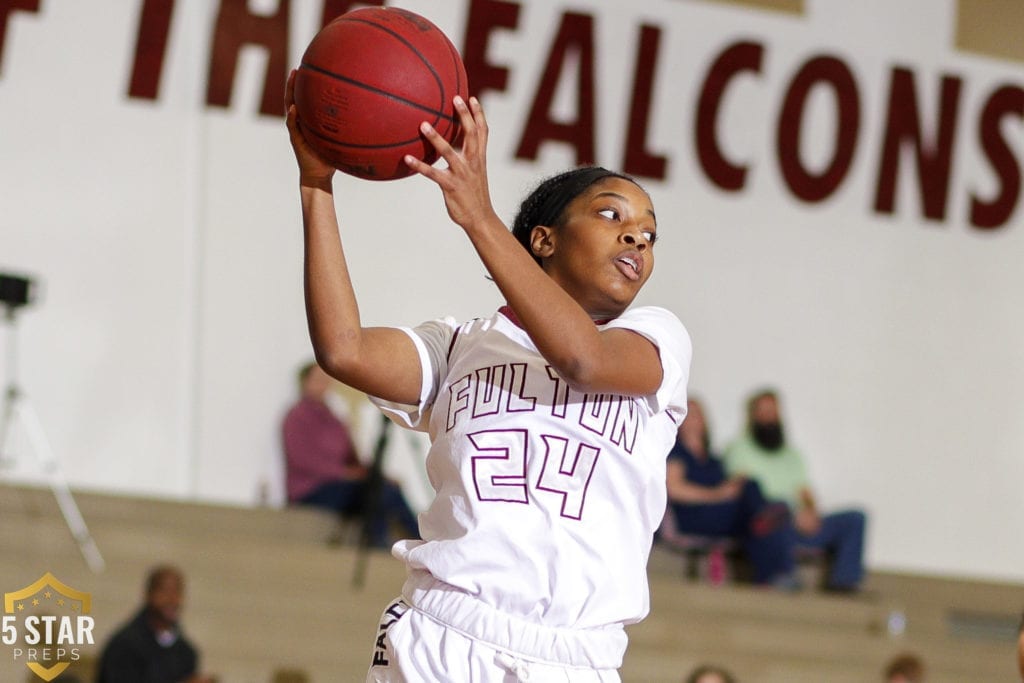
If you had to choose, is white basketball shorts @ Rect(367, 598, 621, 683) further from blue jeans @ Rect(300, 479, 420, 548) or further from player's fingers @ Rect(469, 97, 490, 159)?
blue jeans @ Rect(300, 479, 420, 548)

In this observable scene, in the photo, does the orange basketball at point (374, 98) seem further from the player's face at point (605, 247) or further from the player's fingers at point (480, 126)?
the player's face at point (605, 247)

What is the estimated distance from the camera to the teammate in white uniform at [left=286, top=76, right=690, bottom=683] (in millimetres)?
1988

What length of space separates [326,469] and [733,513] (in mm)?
2296

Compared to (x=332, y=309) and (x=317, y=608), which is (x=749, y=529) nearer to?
(x=317, y=608)

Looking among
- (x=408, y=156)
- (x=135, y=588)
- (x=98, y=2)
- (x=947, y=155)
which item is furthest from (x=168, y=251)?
(x=408, y=156)

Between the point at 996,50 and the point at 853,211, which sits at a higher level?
the point at 996,50

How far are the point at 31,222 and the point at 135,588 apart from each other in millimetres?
2605

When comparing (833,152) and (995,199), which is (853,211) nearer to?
(833,152)

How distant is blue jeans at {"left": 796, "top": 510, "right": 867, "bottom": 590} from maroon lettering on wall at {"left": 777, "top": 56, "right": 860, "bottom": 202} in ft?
7.32

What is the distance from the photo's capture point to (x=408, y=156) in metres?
2.09

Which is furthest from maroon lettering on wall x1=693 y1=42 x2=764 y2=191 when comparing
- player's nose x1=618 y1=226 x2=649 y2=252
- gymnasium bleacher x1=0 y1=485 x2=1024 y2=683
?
player's nose x1=618 y1=226 x2=649 y2=252

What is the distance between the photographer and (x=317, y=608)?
6.75 meters

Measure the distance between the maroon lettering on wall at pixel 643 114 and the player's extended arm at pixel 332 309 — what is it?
23.7 feet

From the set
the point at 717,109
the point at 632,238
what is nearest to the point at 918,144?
the point at 717,109
